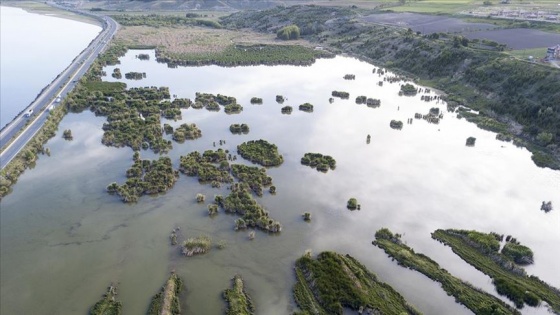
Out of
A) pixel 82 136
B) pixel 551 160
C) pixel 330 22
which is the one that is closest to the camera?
pixel 551 160

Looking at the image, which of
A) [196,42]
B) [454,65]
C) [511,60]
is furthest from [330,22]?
[511,60]

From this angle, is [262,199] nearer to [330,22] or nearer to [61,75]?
[61,75]

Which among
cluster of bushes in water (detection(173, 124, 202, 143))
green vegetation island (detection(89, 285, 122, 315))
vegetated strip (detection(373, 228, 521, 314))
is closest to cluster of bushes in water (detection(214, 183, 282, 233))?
vegetated strip (detection(373, 228, 521, 314))

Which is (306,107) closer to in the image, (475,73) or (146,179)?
(475,73)

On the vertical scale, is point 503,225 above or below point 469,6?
below

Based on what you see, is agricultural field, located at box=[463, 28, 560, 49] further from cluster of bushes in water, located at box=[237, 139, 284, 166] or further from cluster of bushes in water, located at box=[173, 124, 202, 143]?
cluster of bushes in water, located at box=[173, 124, 202, 143]

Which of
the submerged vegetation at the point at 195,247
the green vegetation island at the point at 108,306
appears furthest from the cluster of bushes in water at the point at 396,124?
the green vegetation island at the point at 108,306

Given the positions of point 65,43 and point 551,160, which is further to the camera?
point 65,43
